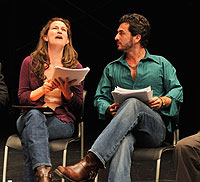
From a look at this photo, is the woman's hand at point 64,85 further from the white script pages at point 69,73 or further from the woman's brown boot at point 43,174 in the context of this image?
the woman's brown boot at point 43,174

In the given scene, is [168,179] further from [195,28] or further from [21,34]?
[21,34]

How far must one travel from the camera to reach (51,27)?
2.61m

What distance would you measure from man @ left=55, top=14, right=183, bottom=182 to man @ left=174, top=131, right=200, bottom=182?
208mm

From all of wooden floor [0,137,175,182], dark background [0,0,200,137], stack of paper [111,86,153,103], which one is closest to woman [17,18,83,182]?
stack of paper [111,86,153,103]

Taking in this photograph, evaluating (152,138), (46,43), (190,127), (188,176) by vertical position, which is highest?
(46,43)

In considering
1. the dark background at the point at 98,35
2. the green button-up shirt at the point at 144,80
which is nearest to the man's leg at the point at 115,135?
the green button-up shirt at the point at 144,80

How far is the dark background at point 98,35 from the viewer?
4.72m

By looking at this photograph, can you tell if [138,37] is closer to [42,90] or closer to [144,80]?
[144,80]

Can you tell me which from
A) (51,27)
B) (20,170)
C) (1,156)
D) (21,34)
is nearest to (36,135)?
(51,27)

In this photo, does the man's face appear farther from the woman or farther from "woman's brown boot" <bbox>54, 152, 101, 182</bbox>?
"woman's brown boot" <bbox>54, 152, 101, 182</bbox>

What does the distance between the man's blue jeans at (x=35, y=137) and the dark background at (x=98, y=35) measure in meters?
2.50

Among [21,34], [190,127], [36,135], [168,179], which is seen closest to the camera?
[36,135]

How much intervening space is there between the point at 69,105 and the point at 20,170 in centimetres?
102

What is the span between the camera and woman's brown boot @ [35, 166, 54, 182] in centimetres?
194
